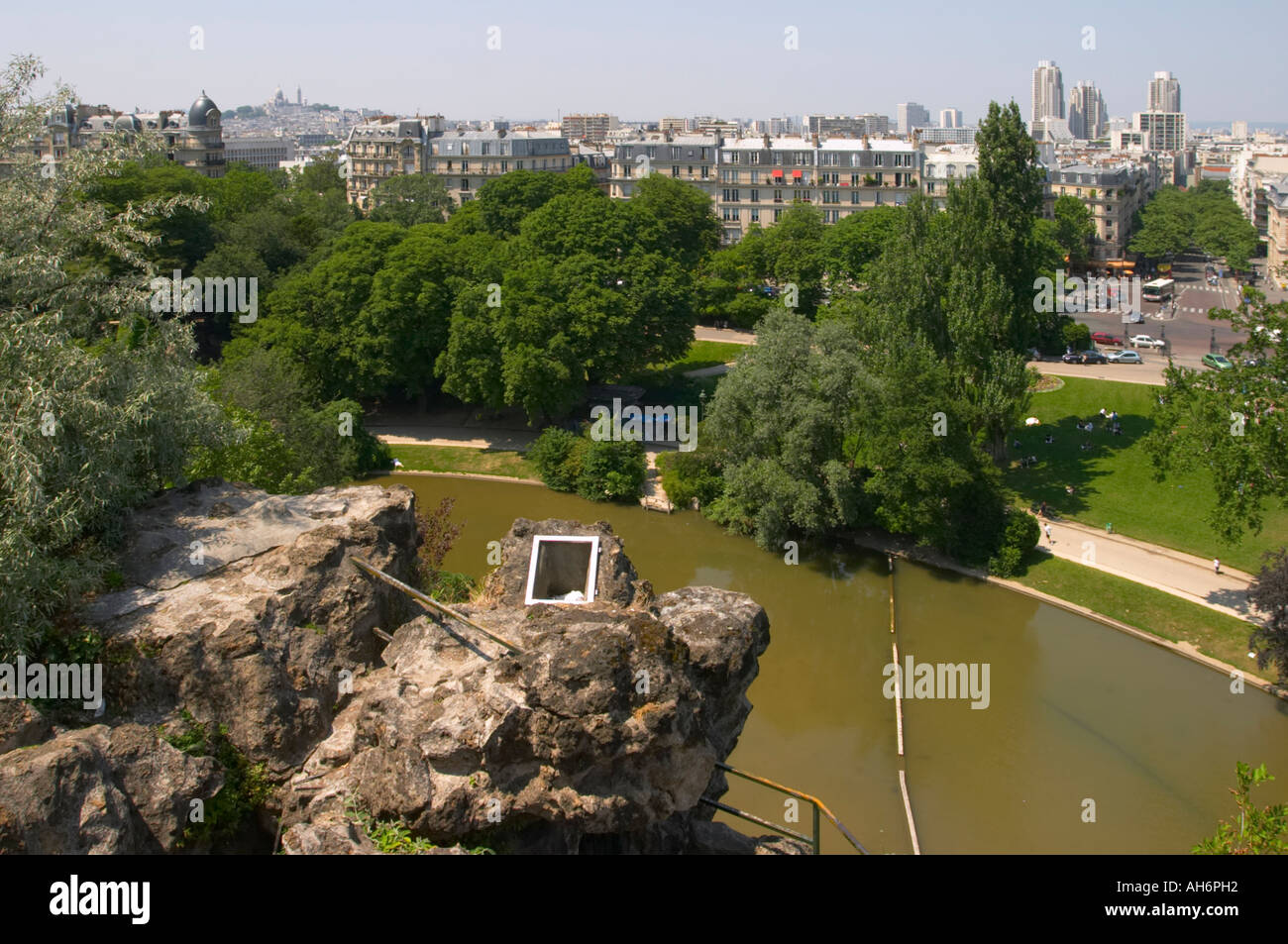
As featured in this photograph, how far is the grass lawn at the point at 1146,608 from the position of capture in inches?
1261

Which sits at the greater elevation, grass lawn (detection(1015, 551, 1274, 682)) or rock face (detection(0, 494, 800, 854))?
rock face (detection(0, 494, 800, 854))

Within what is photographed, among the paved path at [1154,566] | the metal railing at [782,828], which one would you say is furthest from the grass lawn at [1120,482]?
the metal railing at [782,828]

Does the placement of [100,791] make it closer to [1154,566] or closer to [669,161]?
[1154,566]

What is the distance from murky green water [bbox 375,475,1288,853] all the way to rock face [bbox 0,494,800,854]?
1096 centimetres

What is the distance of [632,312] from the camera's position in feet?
168

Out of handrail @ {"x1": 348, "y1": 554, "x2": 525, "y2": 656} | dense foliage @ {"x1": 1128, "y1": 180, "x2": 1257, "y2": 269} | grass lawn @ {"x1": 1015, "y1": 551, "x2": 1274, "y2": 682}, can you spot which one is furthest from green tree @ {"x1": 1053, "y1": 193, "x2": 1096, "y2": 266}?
handrail @ {"x1": 348, "y1": 554, "x2": 525, "y2": 656}

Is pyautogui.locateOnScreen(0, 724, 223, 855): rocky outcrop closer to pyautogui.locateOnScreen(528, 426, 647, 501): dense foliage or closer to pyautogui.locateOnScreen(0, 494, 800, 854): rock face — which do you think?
pyautogui.locateOnScreen(0, 494, 800, 854): rock face

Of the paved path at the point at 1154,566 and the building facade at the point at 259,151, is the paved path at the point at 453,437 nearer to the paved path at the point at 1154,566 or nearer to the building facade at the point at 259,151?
the paved path at the point at 1154,566

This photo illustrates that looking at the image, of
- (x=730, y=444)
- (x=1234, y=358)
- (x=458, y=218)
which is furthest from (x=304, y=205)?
(x=1234, y=358)

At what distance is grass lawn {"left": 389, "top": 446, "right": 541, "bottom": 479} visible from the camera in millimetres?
48219

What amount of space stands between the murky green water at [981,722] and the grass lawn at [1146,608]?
833 mm

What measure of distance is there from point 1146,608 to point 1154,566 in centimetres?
321

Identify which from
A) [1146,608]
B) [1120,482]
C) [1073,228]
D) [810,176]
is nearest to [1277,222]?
[1073,228]

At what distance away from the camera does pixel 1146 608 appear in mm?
34062
